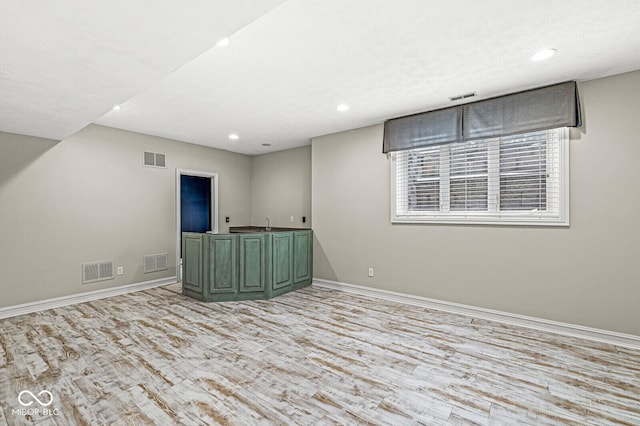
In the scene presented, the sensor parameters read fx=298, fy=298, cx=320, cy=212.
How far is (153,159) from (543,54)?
549 cm

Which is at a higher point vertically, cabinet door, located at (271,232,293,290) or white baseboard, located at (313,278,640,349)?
cabinet door, located at (271,232,293,290)

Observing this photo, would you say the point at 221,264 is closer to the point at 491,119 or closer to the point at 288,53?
the point at 288,53

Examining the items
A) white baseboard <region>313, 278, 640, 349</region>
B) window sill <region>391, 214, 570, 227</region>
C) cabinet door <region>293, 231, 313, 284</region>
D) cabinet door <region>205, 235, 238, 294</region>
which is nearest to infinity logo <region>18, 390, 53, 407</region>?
cabinet door <region>205, 235, 238, 294</region>

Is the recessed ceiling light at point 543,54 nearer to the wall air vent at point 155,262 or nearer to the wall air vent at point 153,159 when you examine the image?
the wall air vent at point 153,159

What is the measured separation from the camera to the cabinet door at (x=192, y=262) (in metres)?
4.52

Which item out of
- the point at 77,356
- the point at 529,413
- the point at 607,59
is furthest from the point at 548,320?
the point at 77,356

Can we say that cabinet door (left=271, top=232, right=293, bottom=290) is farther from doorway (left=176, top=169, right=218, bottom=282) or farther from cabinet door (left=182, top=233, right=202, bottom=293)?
doorway (left=176, top=169, right=218, bottom=282)

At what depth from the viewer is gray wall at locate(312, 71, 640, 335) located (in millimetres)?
2918

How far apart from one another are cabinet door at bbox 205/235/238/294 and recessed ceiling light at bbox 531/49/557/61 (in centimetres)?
405

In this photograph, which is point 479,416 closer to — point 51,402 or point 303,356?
point 303,356

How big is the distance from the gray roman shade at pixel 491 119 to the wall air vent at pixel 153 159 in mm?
3839

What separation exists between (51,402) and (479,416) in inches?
114

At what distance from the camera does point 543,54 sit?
2.55m

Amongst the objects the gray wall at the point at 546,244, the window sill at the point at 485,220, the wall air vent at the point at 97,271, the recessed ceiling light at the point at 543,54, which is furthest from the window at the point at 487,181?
the wall air vent at the point at 97,271
